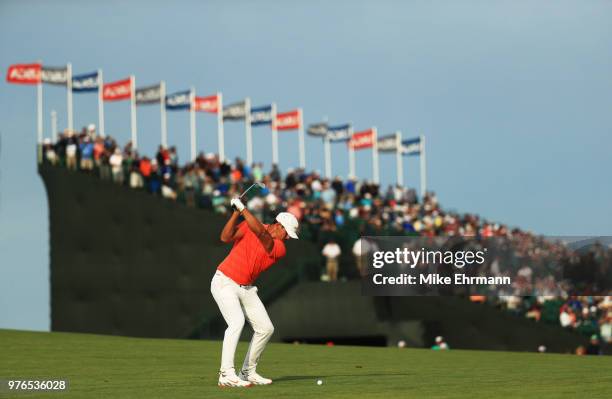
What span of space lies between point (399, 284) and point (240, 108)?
22.5 meters

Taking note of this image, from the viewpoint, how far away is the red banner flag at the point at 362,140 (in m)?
63.3

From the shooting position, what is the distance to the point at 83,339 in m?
25.8

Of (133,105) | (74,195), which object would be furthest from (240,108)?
(74,195)

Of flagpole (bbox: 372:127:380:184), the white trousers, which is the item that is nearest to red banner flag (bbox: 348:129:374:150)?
flagpole (bbox: 372:127:380:184)

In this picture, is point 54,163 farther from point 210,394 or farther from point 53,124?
point 210,394

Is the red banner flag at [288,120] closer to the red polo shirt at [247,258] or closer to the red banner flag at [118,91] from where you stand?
the red banner flag at [118,91]

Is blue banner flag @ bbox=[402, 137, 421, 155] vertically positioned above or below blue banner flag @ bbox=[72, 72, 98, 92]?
below

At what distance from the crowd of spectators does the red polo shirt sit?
61.4ft

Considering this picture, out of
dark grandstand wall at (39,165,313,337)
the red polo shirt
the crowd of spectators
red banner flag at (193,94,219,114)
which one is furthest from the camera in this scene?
red banner flag at (193,94,219,114)

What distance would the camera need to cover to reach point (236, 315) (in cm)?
1453

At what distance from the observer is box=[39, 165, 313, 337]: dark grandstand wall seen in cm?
4169

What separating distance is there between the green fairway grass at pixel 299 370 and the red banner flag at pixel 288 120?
3184cm

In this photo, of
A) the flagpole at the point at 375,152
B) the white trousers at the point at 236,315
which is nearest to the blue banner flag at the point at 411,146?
the flagpole at the point at 375,152

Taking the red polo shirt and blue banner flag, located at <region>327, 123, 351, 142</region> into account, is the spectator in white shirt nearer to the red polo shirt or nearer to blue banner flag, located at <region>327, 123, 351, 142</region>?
blue banner flag, located at <region>327, 123, 351, 142</region>
